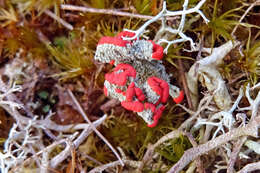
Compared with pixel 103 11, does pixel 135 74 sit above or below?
below

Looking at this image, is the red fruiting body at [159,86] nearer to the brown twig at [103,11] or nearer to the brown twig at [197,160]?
the brown twig at [197,160]

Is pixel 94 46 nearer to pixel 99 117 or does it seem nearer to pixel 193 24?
pixel 99 117

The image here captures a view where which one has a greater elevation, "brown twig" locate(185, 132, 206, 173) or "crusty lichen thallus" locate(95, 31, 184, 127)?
"crusty lichen thallus" locate(95, 31, 184, 127)

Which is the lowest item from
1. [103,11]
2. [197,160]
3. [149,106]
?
[197,160]

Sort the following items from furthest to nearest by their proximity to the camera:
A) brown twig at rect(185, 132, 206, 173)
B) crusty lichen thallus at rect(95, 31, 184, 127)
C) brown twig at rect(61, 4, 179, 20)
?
brown twig at rect(61, 4, 179, 20) < brown twig at rect(185, 132, 206, 173) < crusty lichen thallus at rect(95, 31, 184, 127)

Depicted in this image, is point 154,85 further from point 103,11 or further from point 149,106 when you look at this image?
point 103,11

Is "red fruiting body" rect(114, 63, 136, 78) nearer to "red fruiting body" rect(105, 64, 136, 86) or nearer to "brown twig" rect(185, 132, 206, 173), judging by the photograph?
"red fruiting body" rect(105, 64, 136, 86)

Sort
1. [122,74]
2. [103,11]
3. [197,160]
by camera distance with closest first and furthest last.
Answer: [122,74], [197,160], [103,11]

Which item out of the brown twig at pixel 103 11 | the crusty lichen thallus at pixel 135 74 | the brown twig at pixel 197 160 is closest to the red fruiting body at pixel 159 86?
the crusty lichen thallus at pixel 135 74

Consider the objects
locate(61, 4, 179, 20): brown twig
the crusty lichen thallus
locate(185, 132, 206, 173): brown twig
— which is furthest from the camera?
locate(61, 4, 179, 20): brown twig

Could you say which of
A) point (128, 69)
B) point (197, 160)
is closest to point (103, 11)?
point (128, 69)

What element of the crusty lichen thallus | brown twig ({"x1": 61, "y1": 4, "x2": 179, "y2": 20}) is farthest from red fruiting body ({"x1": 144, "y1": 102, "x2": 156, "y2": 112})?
brown twig ({"x1": 61, "y1": 4, "x2": 179, "y2": 20})

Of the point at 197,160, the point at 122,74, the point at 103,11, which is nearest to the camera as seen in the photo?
the point at 122,74
